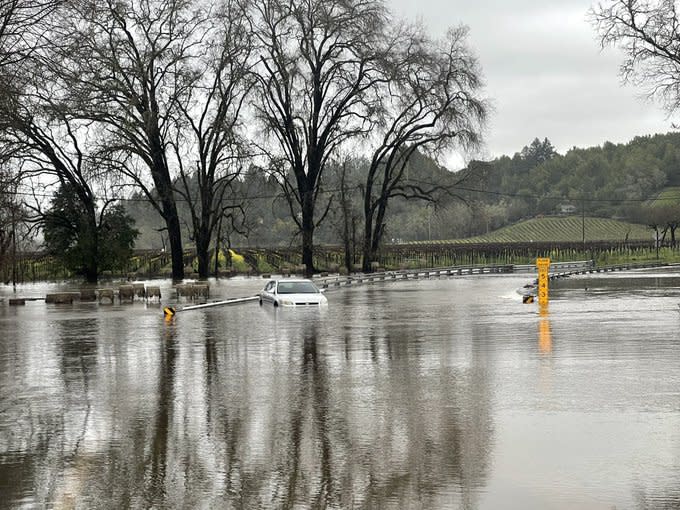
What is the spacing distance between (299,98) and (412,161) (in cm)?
1467

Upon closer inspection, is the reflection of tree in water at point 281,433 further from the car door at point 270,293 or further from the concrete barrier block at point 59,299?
the concrete barrier block at point 59,299

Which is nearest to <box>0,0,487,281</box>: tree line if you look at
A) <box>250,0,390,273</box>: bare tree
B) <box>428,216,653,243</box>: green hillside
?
<box>250,0,390,273</box>: bare tree

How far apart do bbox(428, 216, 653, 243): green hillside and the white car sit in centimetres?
13734

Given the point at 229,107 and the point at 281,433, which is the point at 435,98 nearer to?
the point at 229,107

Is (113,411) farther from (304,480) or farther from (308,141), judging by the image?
(308,141)

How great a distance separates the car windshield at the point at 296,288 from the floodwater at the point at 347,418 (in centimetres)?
1274

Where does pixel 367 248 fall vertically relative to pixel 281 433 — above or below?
above

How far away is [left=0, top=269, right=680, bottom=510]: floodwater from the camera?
27.5 ft

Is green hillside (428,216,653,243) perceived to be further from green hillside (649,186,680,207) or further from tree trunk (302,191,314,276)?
tree trunk (302,191,314,276)

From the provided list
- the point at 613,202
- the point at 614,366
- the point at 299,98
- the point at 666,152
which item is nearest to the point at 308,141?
the point at 299,98

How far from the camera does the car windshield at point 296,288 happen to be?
126ft

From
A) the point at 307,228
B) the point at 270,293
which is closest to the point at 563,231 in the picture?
the point at 307,228

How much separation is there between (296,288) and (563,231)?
5862 inches

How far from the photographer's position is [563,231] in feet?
593
